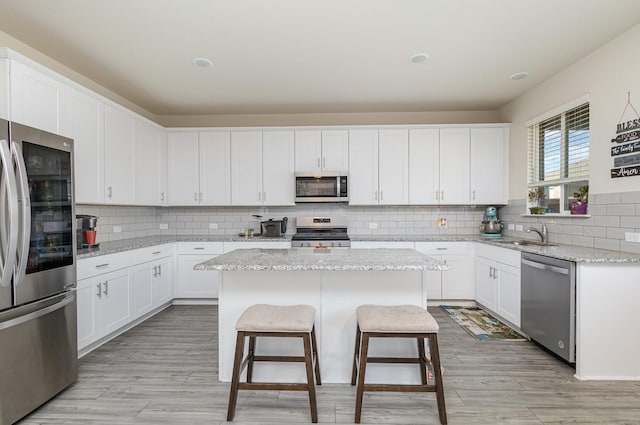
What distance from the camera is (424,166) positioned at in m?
4.29

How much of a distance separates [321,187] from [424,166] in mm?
1472

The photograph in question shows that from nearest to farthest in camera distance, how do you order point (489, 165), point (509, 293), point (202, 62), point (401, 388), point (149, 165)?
point (401, 388) → point (202, 62) → point (509, 293) → point (149, 165) → point (489, 165)

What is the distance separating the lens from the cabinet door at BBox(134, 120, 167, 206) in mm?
3801

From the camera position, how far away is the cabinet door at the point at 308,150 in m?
4.34

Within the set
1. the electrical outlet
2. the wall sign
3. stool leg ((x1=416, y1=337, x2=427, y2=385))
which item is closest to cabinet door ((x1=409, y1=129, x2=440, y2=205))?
the wall sign

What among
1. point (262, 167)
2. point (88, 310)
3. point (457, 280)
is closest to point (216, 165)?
point (262, 167)

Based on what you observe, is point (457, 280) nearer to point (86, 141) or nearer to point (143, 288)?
point (143, 288)

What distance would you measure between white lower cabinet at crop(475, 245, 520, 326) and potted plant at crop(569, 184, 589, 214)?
695mm

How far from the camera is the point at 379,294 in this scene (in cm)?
217

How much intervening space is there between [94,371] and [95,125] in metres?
2.25

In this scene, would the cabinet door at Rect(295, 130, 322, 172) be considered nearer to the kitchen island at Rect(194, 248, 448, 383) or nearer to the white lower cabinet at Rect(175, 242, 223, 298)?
the white lower cabinet at Rect(175, 242, 223, 298)

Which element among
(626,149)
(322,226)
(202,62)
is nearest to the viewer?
(626,149)

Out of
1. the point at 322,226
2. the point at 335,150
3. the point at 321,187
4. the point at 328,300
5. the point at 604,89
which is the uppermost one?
the point at 604,89

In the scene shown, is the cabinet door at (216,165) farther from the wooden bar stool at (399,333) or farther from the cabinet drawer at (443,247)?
the wooden bar stool at (399,333)
